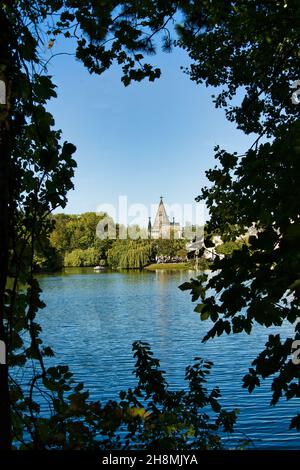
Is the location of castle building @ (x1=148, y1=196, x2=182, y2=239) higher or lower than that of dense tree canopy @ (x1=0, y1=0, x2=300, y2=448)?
higher

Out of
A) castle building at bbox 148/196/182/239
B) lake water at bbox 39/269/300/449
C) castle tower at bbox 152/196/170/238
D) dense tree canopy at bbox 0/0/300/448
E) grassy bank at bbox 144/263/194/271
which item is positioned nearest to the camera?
dense tree canopy at bbox 0/0/300/448

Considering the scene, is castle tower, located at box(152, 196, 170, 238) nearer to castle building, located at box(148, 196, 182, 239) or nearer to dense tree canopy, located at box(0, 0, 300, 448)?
castle building, located at box(148, 196, 182, 239)

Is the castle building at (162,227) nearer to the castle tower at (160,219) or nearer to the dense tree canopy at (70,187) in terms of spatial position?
the castle tower at (160,219)

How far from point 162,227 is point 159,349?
415ft

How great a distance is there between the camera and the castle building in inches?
5074

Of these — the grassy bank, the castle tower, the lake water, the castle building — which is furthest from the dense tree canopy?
the castle tower

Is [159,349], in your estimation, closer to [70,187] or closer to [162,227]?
[70,187]

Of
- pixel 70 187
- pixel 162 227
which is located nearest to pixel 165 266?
pixel 162 227

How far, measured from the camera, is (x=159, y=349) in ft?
77.2

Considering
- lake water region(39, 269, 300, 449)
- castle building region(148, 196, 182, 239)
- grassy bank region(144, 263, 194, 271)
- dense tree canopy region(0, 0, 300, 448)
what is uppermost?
castle building region(148, 196, 182, 239)

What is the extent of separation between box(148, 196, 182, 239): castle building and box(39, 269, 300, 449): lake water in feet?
267

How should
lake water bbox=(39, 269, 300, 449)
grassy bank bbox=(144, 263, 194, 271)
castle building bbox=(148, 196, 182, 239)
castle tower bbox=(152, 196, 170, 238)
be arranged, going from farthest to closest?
castle tower bbox=(152, 196, 170, 238), castle building bbox=(148, 196, 182, 239), grassy bank bbox=(144, 263, 194, 271), lake water bbox=(39, 269, 300, 449)

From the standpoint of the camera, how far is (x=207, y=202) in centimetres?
590

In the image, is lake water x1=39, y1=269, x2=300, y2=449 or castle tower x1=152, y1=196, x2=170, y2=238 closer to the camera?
lake water x1=39, y1=269, x2=300, y2=449
